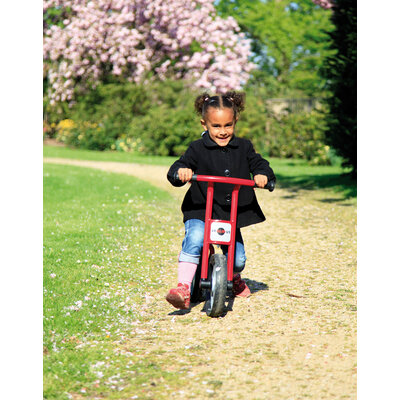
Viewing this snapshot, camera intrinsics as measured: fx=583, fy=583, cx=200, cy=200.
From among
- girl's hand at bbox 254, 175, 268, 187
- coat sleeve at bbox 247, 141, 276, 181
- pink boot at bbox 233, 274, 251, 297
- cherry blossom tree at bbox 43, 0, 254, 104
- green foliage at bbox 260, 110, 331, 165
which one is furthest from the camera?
cherry blossom tree at bbox 43, 0, 254, 104

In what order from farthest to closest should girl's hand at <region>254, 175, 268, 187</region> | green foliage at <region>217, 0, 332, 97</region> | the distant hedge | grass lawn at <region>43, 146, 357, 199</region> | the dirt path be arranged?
green foliage at <region>217, 0, 332, 97</region>, the distant hedge, grass lawn at <region>43, 146, 357, 199</region>, girl's hand at <region>254, 175, 268, 187</region>, the dirt path

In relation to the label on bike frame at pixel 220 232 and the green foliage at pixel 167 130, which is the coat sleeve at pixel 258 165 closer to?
the label on bike frame at pixel 220 232

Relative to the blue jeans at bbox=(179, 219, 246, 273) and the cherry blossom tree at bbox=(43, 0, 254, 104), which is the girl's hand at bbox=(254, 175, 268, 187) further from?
the cherry blossom tree at bbox=(43, 0, 254, 104)

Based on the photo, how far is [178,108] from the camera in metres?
21.3

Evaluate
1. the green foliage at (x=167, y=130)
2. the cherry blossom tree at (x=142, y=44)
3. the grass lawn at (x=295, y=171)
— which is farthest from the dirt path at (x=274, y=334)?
the cherry blossom tree at (x=142, y=44)

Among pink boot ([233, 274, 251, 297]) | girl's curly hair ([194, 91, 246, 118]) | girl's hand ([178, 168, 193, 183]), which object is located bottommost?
pink boot ([233, 274, 251, 297])

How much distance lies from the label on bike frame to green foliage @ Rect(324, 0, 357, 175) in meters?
7.55

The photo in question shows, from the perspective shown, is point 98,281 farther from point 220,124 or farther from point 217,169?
point 220,124

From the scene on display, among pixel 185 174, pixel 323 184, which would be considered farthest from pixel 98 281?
pixel 323 184

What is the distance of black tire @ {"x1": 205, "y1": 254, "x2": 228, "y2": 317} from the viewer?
4.35 meters

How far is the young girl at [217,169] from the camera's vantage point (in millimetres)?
4500

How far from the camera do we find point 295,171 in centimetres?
1677

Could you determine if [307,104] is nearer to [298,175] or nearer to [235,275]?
[298,175]

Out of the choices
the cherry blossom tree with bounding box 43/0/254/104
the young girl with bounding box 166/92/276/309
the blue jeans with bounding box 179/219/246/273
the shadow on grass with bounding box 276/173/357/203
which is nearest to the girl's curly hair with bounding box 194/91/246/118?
the young girl with bounding box 166/92/276/309
